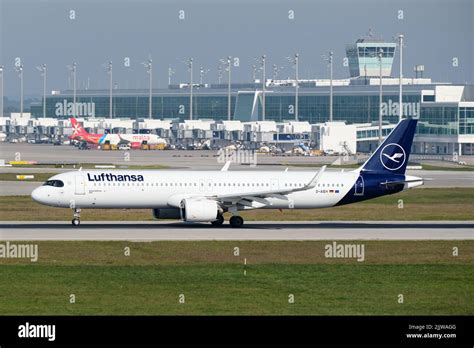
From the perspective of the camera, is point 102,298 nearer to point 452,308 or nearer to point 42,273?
point 42,273

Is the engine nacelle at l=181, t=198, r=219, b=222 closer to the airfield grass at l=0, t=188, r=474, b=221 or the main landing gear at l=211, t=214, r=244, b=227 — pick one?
the main landing gear at l=211, t=214, r=244, b=227

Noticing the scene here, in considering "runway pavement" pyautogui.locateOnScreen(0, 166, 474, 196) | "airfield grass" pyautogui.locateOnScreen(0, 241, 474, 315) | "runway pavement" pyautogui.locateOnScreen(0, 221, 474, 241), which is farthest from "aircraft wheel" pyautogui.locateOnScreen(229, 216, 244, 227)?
"runway pavement" pyautogui.locateOnScreen(0, 166, 474, 196)

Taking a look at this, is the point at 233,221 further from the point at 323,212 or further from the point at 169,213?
the point at 323,212

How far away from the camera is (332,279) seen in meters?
42.2

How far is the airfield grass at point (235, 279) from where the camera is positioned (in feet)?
118

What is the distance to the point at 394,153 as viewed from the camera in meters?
68.6

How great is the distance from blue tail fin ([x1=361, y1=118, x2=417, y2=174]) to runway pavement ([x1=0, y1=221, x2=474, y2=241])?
3502 millimetres

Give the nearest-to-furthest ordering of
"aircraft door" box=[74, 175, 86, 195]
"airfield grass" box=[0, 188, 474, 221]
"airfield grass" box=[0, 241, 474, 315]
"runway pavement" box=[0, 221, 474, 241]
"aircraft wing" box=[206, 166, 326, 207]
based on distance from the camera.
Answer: "airfield grass" box=[0, 241, 474, 315] → "runway pavement" box=[0, 221, 474, 241] → "aircraft door" box=[74, 175, 86, 195] → "aircraft wing" box=[206, 166, 326, 207] → "airfield grass" box=[0, 188, 474, 221]

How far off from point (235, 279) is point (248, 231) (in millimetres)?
19189

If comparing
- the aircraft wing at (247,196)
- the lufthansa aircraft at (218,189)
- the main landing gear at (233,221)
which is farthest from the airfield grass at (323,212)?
the aircraft wing at (247,196)

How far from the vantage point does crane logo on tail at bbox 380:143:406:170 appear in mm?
68250

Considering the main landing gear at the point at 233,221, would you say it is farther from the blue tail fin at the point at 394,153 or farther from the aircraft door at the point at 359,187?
the blue tail fin at the point at 394,153

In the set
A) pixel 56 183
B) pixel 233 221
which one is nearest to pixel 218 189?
pixel 233 221
